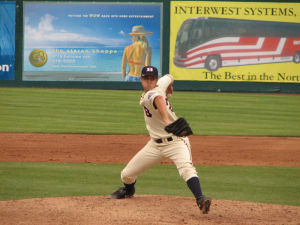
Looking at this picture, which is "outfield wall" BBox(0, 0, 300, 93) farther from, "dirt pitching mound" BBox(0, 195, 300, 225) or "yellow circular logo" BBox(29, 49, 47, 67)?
"dirt pitching mound" BBox(0, 195, 300, 225)

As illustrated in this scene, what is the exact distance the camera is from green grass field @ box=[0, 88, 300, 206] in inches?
302

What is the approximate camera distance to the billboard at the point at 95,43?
22.6 metres

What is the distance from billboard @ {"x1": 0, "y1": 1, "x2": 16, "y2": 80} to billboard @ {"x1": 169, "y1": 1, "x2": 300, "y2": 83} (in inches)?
257

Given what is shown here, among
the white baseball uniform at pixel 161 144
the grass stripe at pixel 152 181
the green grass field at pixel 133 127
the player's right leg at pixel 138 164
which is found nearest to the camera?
the white baseball uniform at pixel 161 144

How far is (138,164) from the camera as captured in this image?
650 centimetres

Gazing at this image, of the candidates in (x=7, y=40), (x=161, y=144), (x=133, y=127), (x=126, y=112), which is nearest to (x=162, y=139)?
(x=161, y=144)

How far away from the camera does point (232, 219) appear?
5.92m

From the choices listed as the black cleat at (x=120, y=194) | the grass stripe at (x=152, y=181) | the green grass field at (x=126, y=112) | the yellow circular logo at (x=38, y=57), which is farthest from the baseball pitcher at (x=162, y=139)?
the yellow circular logo at (x=38, y=57)

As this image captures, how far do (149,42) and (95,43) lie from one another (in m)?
2.21

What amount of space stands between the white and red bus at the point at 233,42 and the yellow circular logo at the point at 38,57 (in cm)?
542

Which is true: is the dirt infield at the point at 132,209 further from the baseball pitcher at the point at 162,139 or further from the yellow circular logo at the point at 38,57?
the yellow circular logo at the point at 38,57

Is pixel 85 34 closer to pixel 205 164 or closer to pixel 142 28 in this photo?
pixel 142 28

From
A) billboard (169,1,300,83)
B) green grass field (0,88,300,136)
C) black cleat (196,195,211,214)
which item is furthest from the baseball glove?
billboard (169,1,300,83)

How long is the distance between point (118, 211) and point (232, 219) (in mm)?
1250
